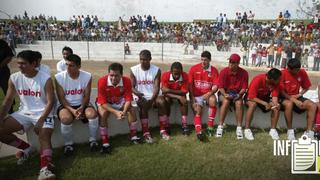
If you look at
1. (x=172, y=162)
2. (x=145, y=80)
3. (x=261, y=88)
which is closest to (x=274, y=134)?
(x=261, y=88)

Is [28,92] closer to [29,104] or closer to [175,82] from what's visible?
[29,104]

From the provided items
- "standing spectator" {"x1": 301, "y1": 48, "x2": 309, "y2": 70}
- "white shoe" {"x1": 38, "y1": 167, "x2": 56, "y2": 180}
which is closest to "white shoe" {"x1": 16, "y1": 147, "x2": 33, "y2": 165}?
"white shoe" {"x1": 38, "y1": 167, "x2": 56, "y2": 180}

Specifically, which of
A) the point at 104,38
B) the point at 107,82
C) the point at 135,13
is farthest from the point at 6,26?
the point at 107,82

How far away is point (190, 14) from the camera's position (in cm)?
4216

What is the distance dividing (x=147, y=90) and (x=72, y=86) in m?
1.69

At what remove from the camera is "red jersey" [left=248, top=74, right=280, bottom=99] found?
680 centimetres

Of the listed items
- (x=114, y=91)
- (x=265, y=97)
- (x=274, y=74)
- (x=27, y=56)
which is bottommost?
(x=265, y=97)

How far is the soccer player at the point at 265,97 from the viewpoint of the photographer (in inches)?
261

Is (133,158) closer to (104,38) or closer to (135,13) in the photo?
(104,38)

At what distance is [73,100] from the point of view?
6.02 metres

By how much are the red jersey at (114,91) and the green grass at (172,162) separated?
33.9 inches

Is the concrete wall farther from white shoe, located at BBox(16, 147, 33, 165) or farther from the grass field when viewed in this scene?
white shoe, located at BBox(16, 147, 33, 165)

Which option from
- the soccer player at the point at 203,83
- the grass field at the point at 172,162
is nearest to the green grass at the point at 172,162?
the grass field at the point at 172,162

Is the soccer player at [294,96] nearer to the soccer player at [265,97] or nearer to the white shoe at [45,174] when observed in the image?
the soccer player at [265,97]
